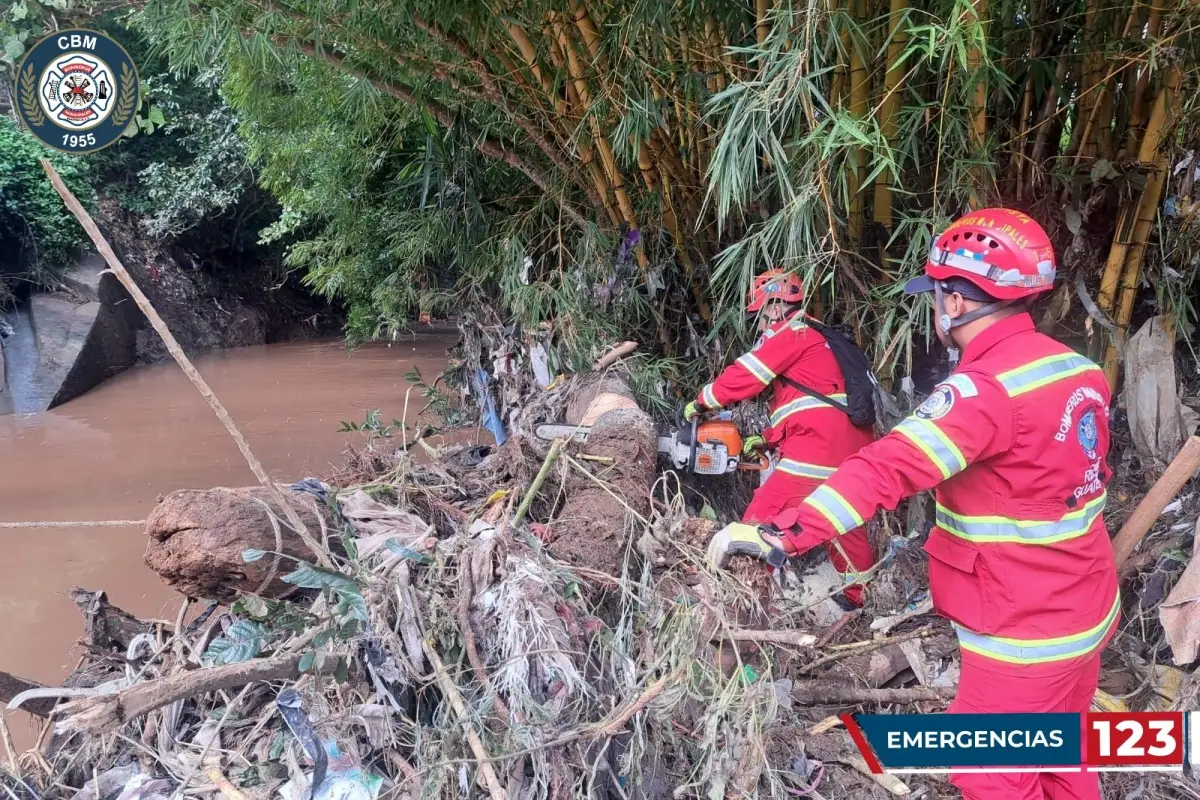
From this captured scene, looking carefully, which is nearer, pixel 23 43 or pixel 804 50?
pixel 804 50

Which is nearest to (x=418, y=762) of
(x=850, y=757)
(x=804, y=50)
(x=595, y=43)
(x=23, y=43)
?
(x=850, y=757)

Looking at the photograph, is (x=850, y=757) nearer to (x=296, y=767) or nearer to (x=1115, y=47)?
(x=296, y=767)

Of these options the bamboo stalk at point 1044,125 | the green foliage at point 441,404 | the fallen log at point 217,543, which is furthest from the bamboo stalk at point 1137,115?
the green foliage at point 441,404

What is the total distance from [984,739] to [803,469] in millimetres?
1520

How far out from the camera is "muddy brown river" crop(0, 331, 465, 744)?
4.09 metres

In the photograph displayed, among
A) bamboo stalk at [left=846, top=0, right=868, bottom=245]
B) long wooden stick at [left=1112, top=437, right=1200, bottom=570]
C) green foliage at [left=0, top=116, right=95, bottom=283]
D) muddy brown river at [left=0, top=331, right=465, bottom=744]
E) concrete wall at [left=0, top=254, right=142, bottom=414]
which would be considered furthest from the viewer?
green foliage at [left=0, top=116, right=95, bottom=283]

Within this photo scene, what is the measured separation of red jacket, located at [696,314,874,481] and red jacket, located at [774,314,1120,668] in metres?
A: 1.27

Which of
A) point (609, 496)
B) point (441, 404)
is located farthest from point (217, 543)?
point (441, 404)

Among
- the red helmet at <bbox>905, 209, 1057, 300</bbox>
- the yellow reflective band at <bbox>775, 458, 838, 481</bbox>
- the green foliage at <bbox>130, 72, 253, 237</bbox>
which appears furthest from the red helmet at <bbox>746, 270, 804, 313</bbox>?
the green foliage at <bbox>130, 72, 253, 237</bbox>

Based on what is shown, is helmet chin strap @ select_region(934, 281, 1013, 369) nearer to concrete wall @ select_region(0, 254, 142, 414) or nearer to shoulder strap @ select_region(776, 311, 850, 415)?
shoulder strap @ select_region(776, 311, 850, 415)

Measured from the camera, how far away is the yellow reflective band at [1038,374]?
158cm

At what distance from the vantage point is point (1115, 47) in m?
2.19

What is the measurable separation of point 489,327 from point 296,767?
11.8 ft

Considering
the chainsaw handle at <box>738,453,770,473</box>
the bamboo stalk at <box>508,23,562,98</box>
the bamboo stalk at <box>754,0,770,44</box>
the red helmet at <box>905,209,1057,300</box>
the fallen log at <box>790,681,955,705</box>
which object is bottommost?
the fallen log at <box>790,681,955,705</box>
